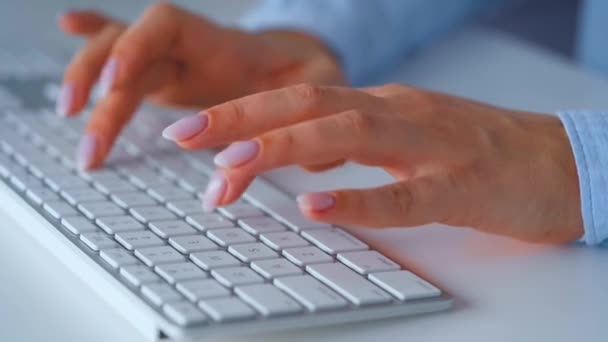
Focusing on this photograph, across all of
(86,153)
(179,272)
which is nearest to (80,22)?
(86,153)

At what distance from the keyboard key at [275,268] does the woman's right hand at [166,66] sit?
219mm

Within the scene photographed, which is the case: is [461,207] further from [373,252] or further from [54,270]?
[54,270]

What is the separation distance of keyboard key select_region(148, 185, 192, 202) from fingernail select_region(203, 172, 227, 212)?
0.05m

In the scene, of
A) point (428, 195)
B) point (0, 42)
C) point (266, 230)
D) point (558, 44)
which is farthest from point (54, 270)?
point (558, 44)

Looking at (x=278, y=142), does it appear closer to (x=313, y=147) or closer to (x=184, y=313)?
(x=313, y=147)

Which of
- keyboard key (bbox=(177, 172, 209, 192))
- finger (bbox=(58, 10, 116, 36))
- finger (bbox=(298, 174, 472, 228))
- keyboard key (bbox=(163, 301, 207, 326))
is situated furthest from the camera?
finger (bbox=(58, 10, 116, 36))

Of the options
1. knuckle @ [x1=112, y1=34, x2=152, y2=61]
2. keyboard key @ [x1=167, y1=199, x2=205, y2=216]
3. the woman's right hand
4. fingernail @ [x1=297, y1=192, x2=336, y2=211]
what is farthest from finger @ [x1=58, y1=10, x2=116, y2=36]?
fingernail @ [x1=297, y1=192, x2=336, y2=211]

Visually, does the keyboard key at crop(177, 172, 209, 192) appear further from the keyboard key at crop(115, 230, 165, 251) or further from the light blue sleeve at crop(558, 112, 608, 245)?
the light blue sleeve at crop(558, 112, 608, 245)

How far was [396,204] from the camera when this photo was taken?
0.63 metres

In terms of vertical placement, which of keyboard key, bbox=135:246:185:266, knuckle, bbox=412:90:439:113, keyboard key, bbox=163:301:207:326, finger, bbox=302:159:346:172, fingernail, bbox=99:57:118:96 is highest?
fingernail, bbox=99:57:118:96

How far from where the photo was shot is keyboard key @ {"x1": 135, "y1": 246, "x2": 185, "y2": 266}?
0.56 meters

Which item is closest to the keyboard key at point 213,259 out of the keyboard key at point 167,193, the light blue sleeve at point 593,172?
the keyboard key at point 167,193

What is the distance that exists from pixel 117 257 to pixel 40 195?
0.12 metres

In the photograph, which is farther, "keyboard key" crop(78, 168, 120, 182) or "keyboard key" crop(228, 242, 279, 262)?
"keyboard key" crop(78, 168, 120, 182)
